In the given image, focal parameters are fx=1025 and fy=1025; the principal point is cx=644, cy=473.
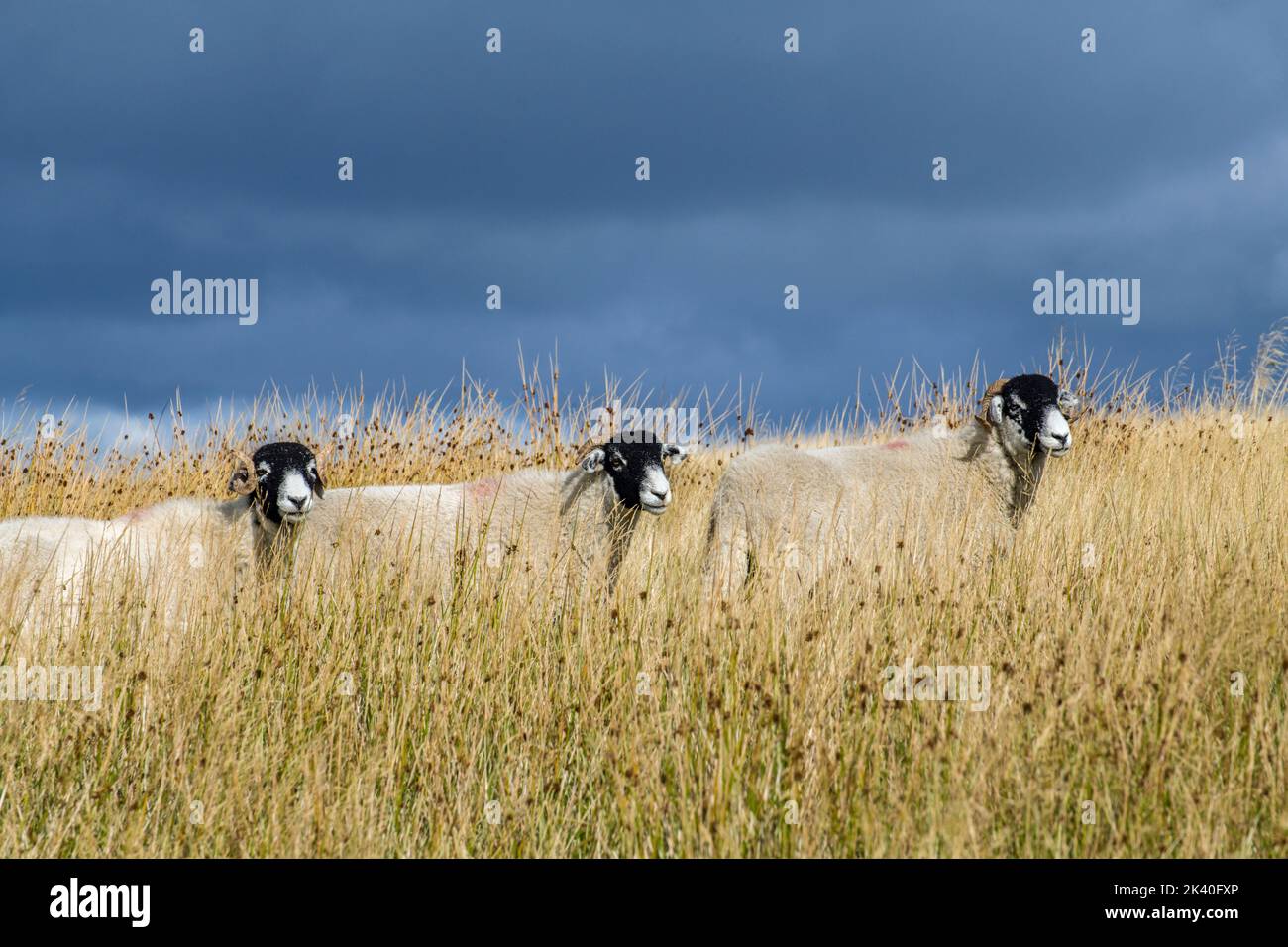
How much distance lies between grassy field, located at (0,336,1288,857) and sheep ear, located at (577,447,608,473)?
2.09 m

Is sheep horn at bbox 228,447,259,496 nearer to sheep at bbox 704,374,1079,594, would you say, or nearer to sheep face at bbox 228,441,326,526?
sheep face at bbox 228,441,326,526

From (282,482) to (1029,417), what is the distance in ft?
19.2

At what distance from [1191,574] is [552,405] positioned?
7.63 meters

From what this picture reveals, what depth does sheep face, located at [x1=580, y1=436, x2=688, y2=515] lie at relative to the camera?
25.7 ft

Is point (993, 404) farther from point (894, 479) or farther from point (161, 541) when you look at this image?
point (161, 541)

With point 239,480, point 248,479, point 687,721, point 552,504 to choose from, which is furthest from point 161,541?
point 687,721

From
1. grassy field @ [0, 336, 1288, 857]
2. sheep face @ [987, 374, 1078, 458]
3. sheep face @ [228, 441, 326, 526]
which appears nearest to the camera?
grassy field @ [0, 336, 1288, 857]

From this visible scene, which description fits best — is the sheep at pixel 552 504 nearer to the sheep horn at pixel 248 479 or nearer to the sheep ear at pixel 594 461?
the sheep ear at pixel 594 461

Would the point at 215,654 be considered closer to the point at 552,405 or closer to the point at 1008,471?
the point at 1008,471

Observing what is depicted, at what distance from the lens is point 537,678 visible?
4.70 m

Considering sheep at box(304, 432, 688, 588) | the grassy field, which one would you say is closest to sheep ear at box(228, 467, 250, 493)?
sheep at box(304, 432, 688, 588)

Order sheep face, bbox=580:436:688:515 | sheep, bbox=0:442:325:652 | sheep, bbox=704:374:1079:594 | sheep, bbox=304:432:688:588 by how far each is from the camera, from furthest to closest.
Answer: sheep face, bbox=580:436:688:515
sheep, bbox=304:432:688:588
sheep, bbox=704:374:1079:594
sheep, bbox=0:442:325:652

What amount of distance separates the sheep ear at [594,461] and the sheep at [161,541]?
203cm

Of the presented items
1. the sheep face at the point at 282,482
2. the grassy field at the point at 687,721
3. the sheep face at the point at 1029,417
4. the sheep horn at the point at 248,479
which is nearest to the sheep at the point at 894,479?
the sheep face at the point at 1029,417
